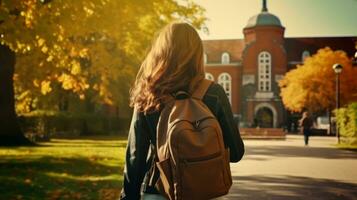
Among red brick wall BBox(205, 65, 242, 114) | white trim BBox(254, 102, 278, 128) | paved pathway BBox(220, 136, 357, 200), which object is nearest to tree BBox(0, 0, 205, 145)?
paved pathway BBox(220, 136, 357, 200)

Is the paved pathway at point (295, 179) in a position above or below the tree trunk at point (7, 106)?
below

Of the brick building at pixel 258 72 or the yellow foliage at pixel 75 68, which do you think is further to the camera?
the brick building at pixel 258 72

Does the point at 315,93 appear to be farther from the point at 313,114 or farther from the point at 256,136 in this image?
the point at 256,136

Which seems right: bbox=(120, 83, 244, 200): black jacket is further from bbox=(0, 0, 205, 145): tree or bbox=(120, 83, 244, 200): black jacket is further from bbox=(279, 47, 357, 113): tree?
bbox=(279, 47, 357, 113): tree

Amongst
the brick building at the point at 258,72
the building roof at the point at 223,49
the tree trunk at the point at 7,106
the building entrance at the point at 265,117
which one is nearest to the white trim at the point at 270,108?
the brick building at the point at 258,72

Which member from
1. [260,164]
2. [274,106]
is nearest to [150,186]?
[260,164]

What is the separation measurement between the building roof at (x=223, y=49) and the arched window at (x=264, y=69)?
416 centimetres

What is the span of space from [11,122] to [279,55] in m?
51.3

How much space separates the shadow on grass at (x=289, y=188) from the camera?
333 inches

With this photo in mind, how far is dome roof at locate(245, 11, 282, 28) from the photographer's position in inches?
2643

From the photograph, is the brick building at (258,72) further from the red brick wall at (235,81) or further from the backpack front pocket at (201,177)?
the backpack front pocket at (201,177)

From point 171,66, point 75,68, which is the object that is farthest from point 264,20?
point 171,66

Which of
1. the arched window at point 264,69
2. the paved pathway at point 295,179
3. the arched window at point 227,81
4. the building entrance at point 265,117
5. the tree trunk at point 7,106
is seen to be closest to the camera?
the paved pathway at point 295,179

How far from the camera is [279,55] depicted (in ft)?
220
